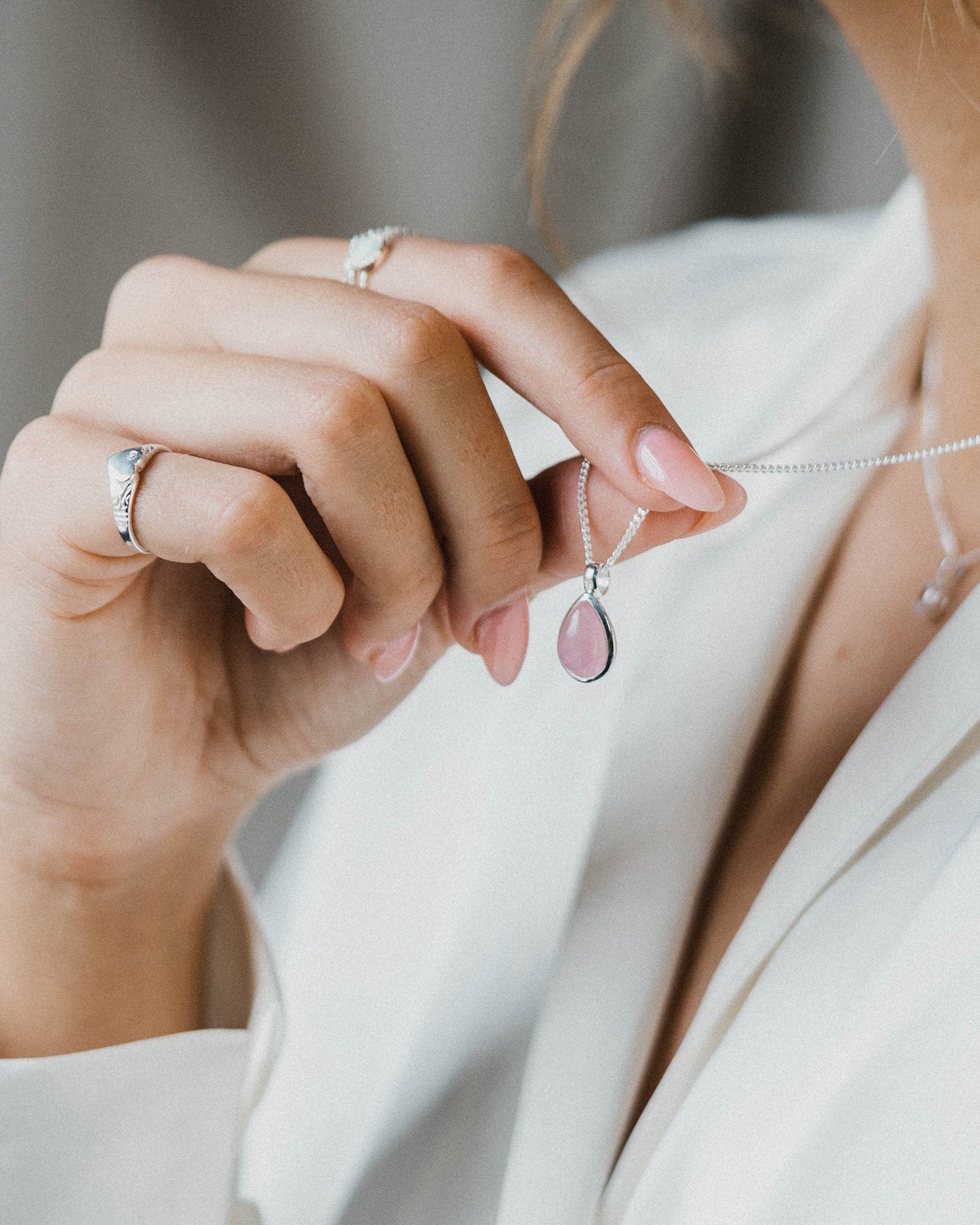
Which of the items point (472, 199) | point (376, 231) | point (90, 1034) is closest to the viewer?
point (376, 231)

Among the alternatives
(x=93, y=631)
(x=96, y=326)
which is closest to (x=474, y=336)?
(x=93, y=631)

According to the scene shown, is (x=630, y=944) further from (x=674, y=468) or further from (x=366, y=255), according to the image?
(x=366, y=255)

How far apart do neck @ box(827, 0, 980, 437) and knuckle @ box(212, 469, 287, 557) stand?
22.6 inches

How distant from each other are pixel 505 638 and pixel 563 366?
23cm

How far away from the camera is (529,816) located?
3.91 feet

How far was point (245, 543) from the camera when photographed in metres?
0.66

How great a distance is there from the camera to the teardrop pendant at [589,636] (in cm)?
78

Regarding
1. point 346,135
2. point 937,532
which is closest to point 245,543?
point 937,532

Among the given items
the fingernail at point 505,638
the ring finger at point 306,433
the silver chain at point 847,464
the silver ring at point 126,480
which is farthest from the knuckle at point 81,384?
the silver chain at point 847,464

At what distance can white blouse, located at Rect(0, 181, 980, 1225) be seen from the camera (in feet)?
2.40

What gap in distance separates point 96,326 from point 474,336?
1.12m

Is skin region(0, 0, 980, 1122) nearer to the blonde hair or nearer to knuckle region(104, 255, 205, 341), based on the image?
knuckle region(104, 255, 205, 341)

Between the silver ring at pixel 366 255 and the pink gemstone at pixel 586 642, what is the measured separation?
1.03 feet

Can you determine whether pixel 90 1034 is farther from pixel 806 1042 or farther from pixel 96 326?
pixel 96 326
